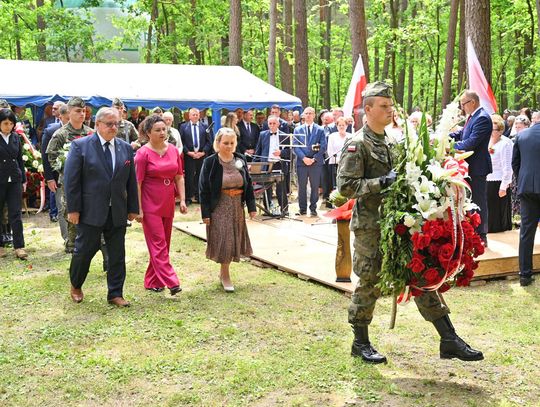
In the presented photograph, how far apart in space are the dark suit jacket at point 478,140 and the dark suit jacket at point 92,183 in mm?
4209

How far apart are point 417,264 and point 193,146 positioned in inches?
444

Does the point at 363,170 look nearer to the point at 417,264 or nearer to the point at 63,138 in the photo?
the point at 417,264

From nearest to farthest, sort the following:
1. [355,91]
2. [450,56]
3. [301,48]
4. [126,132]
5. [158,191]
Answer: [158,191]
[126,132]
[355,91]
[301,48]
[450,56]

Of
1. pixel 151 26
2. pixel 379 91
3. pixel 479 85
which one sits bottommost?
→ pixel 379 91

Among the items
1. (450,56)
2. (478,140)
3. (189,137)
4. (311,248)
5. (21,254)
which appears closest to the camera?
(478,140)

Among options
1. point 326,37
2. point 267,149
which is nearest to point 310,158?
point 267,149

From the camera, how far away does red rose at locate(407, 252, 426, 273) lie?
15.2 feet

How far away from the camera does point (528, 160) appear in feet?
25.6

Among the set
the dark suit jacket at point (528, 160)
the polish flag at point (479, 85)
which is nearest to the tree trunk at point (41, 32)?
the polish flag at point (479, 85)

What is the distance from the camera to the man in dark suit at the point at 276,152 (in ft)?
43.9

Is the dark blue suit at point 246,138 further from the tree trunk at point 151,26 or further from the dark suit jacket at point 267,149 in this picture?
the tree trunk at point 151,26

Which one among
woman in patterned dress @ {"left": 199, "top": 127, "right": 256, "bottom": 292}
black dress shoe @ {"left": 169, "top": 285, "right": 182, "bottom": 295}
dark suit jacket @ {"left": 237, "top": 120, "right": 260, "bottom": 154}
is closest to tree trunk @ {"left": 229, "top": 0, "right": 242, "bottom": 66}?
dark suit jacket @ {"left": 237, "top": 120, "right": 260, "bottom": 154}

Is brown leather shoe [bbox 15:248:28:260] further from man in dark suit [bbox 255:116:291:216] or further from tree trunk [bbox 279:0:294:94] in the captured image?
tree trunk [bbox 279:0:294:94]

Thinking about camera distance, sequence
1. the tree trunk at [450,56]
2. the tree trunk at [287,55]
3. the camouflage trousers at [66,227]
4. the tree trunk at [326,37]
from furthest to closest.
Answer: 1. the tree trunk at [326,37]
2. the tree trunk at [287,55]
3. the tree trunk at [450,56]
4. the camouflage trousers at [66,227]
